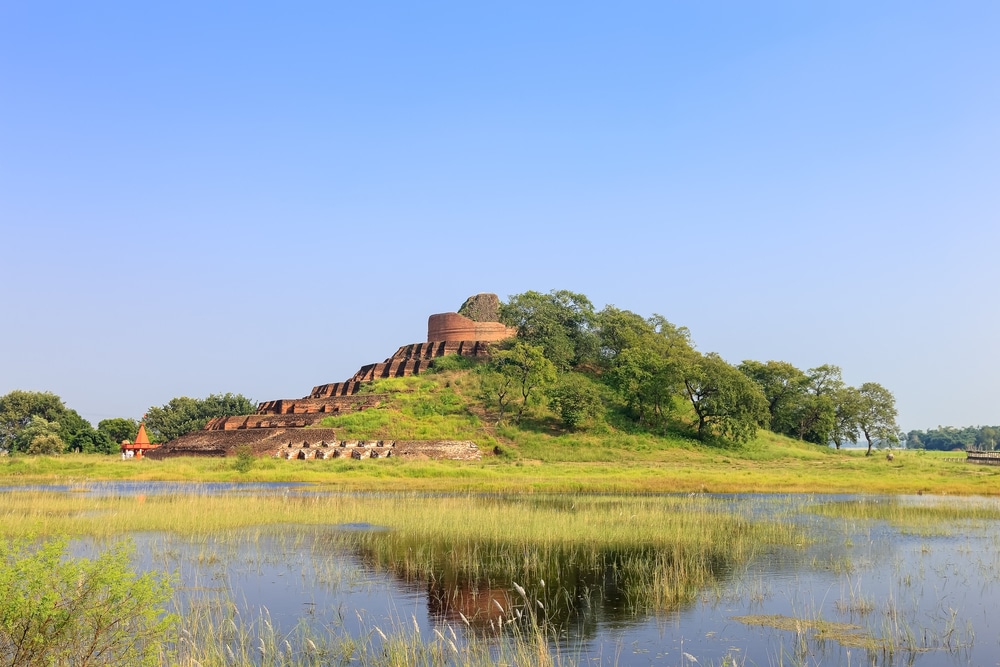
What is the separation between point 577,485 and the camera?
33562 millimetres

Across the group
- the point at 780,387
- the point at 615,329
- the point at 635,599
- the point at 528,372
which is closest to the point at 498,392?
the point at 528,372

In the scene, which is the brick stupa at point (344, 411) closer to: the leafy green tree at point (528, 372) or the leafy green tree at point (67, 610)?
the leafy green tree at point (528, 372)

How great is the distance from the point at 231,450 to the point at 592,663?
43.7 metres

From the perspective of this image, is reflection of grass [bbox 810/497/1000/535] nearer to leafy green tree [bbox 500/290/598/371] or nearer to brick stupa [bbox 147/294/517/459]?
brick stupa [bbox 147/294/517/459]

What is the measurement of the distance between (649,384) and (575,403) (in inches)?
224

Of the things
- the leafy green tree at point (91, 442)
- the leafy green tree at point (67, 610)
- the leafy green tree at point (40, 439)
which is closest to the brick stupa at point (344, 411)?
the leafy green tree at point (40, 439)

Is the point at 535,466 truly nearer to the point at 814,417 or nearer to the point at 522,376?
the point at 522,376

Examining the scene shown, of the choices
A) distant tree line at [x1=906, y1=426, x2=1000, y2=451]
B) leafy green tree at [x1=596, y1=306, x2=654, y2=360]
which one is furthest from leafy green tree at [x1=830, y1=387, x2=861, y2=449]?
distant tree line at [x1=906, y1=426, x2=1000, y2=451]

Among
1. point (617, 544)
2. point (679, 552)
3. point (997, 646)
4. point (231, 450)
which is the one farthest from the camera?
point (231, 450)

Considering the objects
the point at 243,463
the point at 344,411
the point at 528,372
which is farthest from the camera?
the point at 528,372

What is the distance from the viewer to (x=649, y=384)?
184ft

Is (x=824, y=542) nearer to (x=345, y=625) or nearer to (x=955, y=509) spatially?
(x=955, y=509)

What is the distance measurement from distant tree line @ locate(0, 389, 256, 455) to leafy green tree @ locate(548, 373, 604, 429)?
34.3 meters

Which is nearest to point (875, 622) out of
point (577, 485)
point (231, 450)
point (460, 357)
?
point (577, 485)
